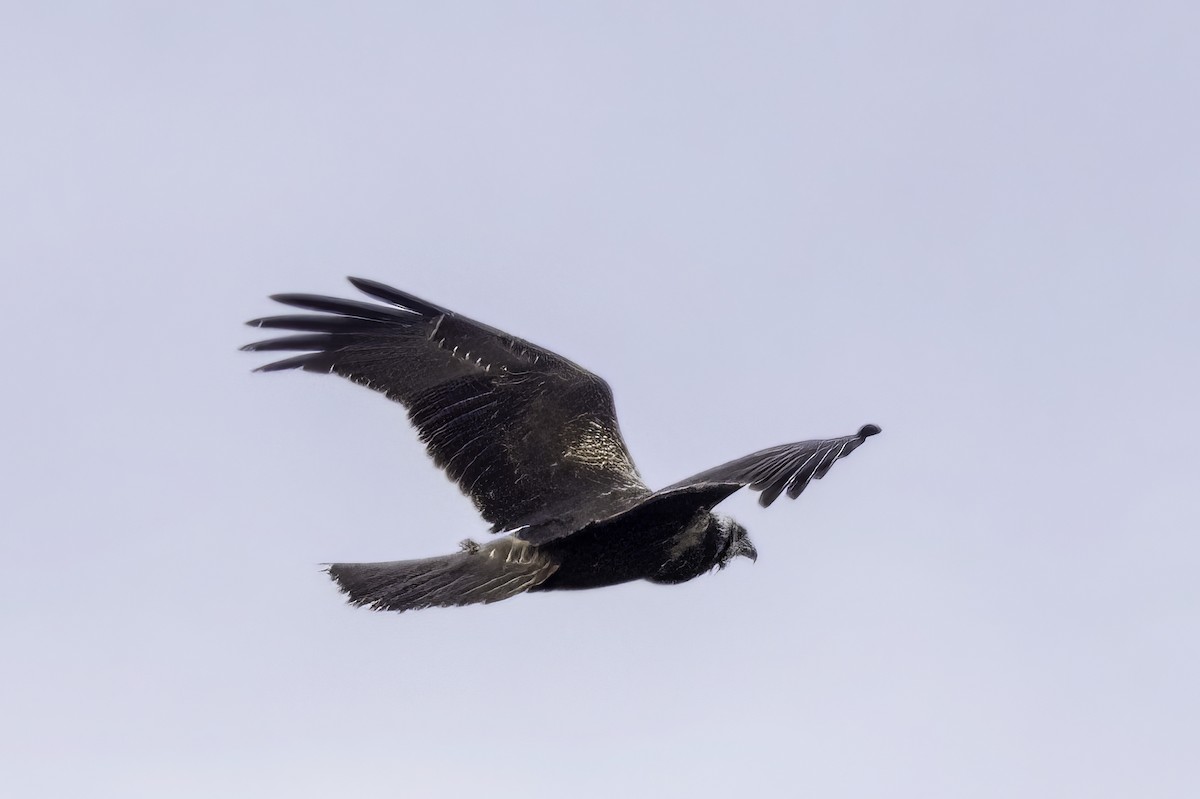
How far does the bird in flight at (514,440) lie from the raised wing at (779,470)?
56 centimetres

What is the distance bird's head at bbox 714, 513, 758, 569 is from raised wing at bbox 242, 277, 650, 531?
0.72m

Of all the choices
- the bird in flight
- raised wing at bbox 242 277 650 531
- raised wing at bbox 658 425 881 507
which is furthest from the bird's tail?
raised wing at bbox 658 425 881 507

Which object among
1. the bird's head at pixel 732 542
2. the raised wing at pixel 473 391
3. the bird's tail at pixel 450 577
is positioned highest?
the raised wing at pixel 473 391

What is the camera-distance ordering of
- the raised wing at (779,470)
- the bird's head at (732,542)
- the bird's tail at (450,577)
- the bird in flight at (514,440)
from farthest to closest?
the bird's head at (732,542)
the bird in flight at (514,440)
the bird's tail at (450,577)
the raised wing at (779,470)

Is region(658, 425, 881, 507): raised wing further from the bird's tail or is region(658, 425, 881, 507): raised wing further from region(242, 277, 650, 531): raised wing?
region(242, 277, 650, 531): raised wing

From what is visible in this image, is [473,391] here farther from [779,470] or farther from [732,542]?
[779,470]

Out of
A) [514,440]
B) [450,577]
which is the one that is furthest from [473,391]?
[450,577]

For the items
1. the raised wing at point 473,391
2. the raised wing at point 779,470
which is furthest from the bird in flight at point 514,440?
the raised wing at point 779,470

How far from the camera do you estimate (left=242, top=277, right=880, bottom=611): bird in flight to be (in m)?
12.0

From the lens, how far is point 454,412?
42.4 feet

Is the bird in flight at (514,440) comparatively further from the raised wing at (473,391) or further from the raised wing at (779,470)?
the raised wing at (779,470)

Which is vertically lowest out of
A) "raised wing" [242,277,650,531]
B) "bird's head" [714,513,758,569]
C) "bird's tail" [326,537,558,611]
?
"bird's tail" [326,537,558,611]

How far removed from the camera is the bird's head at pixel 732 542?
12.7 m

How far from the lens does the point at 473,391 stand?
13.0 m
